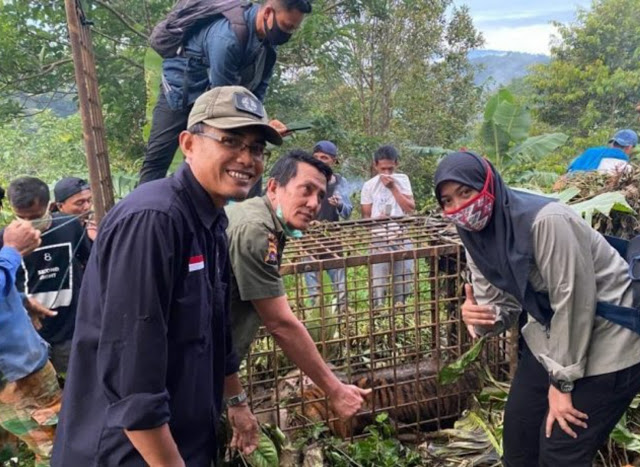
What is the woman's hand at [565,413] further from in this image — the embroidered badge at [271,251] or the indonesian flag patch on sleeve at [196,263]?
the indonesian flag patch on sleeve at [196,263]

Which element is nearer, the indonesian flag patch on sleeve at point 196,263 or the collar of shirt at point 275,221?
the indonesian flag patch on sleeve at point 196,263

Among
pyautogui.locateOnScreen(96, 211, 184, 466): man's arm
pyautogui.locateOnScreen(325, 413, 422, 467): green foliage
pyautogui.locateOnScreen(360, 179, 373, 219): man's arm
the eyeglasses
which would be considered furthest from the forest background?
pyautogui.locateOnScreen(96, 211, 184, 466): man's arm

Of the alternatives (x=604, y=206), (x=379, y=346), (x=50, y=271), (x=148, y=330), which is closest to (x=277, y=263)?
(x=148, y=330)

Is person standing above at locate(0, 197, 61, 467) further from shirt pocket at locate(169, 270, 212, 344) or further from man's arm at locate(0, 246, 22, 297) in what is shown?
shirt pocket at locate(169, 270, 212, 344)

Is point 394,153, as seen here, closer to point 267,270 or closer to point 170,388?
point 267,270

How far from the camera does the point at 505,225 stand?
6.80 ft

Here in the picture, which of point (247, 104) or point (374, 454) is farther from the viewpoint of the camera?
point (374, 454)

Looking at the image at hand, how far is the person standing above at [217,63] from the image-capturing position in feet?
8.91

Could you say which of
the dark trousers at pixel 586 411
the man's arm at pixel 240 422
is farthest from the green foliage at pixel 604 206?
the man's arm at pixel 240 422

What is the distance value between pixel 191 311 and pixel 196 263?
0.12 m

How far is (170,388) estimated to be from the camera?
1.39m

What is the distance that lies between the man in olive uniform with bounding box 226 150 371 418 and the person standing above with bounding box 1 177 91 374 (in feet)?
3.92

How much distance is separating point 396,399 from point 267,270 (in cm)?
151

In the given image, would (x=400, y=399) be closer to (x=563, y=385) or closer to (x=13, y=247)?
(x=563, y=385)
